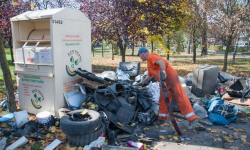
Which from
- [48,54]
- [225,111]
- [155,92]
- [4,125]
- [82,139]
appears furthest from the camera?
[155,92]

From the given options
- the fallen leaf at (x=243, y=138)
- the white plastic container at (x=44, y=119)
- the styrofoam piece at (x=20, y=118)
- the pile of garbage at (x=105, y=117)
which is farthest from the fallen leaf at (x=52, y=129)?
the fallen leaf at (x=243, y=138)

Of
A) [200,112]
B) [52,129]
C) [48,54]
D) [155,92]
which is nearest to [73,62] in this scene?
[48,54]

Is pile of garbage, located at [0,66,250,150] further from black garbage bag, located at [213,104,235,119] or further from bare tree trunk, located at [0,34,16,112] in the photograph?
bare tree trunk, located at [0,34,16,112]

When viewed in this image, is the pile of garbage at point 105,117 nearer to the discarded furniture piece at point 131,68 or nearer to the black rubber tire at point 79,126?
the black rubber tire at point 79,126

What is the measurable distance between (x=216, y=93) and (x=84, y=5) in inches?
286

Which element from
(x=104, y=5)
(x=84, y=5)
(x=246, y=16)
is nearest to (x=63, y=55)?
(x=104, y=5)

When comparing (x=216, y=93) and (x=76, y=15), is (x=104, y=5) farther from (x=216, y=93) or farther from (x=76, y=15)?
(x=216, y=93)

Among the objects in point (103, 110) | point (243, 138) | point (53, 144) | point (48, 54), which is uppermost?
point (48, 54)

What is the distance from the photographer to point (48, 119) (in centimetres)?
452

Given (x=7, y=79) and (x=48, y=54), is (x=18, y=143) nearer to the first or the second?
(x=7, y=79)

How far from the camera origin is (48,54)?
477cm

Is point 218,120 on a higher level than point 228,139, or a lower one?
higher

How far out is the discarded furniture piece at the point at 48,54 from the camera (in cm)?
477

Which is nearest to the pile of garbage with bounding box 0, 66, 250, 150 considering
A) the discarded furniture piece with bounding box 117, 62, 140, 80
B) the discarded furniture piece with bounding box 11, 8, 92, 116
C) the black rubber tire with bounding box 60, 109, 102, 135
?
the black rubber tire with bounding box 60, 109, 102, 135
